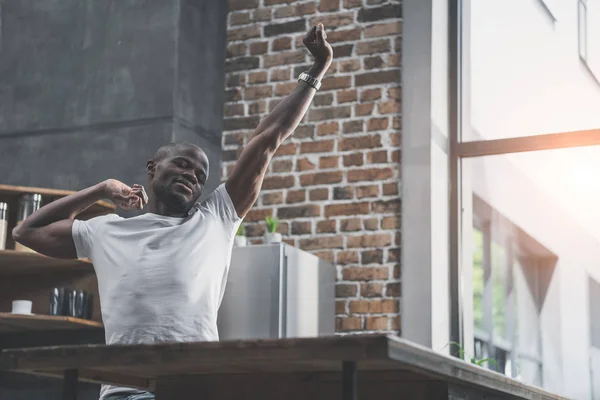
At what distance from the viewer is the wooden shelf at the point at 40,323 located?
166 inches

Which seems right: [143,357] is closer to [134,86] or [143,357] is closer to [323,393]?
[323,393]

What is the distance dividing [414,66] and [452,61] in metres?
0.35

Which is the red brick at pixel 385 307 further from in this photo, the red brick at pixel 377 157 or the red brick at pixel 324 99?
the red brick at pixel 324 99

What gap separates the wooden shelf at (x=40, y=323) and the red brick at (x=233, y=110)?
4.37ft

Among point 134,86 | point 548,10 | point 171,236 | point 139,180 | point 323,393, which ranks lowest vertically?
point 323,393

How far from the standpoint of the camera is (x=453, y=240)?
471 cm

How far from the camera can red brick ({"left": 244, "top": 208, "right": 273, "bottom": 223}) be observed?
189 inches

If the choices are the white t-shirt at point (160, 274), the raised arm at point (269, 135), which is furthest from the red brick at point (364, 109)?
the white t-shirt at point (160, 274)

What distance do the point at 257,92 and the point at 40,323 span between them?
1.62 m

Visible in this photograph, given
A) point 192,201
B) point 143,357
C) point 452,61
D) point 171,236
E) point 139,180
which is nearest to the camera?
point 143,357

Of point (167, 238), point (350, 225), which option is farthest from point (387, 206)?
point (167, 238)

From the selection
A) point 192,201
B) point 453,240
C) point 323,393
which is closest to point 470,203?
point 453,240

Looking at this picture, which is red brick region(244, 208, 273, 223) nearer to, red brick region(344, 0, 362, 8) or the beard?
red brick region(344, 0, 362, 8)

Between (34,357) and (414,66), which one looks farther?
(414,66)
